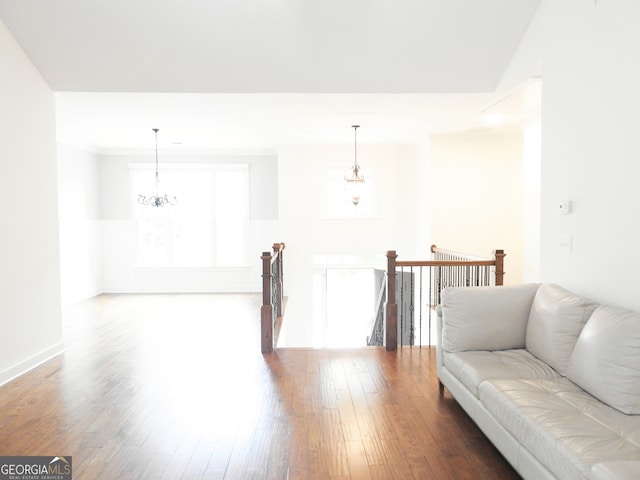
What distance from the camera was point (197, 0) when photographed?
12.8 ft

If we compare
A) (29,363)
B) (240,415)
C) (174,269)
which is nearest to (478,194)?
(240,415)

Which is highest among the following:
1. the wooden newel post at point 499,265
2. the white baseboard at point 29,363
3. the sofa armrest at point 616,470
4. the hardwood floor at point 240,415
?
the wooden newel post at point 499,265

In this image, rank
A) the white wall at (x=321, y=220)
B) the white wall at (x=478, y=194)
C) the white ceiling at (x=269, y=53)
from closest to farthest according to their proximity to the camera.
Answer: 1. the white ceiling at (x=269, y=53)
2. the white wall at (x=478, y=194)
3. the white wall at (x=321, y=220)

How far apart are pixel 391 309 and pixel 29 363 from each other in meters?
3.61

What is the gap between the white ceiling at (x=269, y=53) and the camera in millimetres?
3961

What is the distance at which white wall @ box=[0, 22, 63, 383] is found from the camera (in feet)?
12.6

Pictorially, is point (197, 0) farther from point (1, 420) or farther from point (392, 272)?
point (1, 420)

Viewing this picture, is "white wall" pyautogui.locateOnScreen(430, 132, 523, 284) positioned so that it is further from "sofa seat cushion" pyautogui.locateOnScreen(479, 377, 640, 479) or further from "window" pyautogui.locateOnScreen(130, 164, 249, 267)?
"sofa seat cushion" pyautogui.locateOnScreen(479, 377, 640, 479)

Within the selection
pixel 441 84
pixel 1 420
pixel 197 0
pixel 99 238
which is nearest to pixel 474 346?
pixel 441 84

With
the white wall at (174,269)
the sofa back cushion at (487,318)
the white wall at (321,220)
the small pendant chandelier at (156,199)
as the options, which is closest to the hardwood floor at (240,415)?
the sofa back cushion at (487,318)

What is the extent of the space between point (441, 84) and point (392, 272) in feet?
7.06

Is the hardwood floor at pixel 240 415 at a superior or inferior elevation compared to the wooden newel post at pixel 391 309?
inferior

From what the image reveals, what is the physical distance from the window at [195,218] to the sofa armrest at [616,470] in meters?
7.76

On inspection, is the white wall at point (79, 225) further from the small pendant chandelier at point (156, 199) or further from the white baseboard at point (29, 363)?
the white baseboard at point (29, 363)
